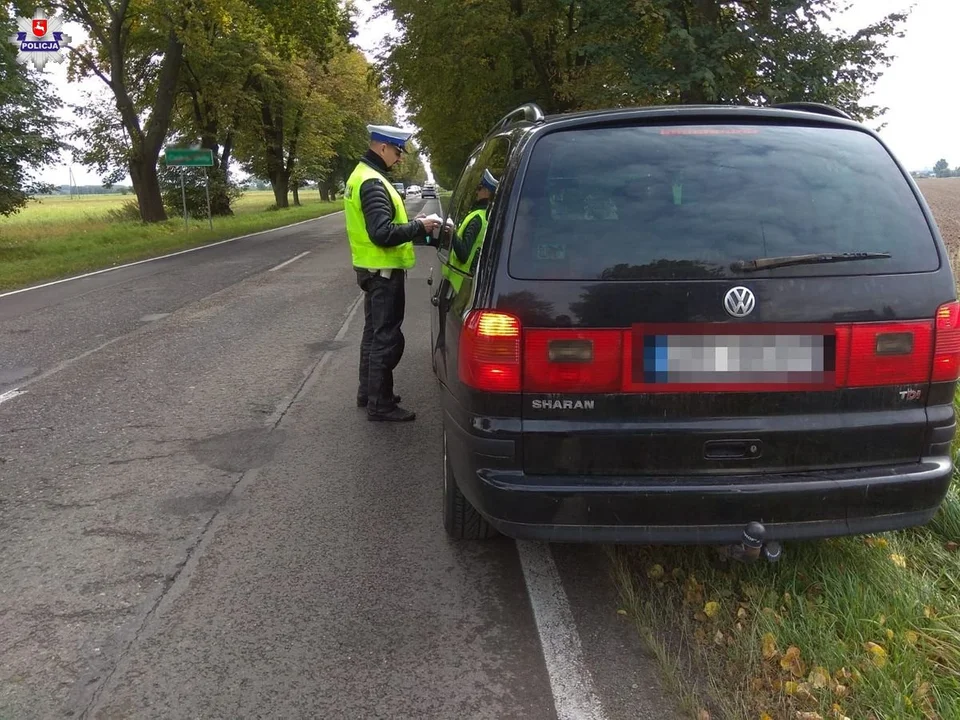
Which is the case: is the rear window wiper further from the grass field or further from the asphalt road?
the asphalt road

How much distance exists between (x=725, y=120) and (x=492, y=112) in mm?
24162

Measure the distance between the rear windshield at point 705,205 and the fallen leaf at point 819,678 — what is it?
1302 mm

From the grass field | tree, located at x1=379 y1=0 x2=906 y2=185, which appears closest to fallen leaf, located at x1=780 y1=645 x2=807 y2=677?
the grass field

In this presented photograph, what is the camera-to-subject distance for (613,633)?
286 cm

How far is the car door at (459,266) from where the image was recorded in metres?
3.00

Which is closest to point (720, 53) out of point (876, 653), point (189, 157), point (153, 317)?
point (153, 317)

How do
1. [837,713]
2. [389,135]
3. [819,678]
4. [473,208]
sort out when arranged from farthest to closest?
[389,135], [473,208], [819,678], [837,713]

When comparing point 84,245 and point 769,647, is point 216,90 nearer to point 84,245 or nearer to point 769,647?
point 84,245

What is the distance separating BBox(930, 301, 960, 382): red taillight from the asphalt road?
1454 millimetres

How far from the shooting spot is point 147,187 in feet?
80.1

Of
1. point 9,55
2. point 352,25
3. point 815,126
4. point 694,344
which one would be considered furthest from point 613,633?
point 352,25

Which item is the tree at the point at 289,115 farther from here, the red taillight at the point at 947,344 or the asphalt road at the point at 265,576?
the red taillight at the point at 947,344

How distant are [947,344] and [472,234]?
1.84 m

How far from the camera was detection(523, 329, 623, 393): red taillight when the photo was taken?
8.46ft
